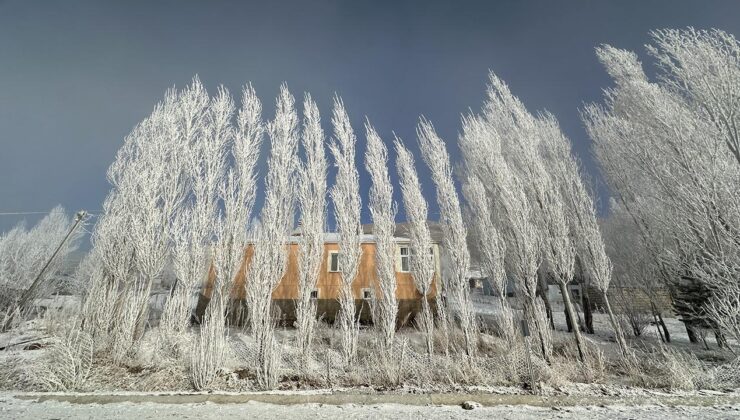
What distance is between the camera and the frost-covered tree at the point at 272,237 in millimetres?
7070

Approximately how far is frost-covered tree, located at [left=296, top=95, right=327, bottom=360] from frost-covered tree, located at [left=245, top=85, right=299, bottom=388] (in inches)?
16.5

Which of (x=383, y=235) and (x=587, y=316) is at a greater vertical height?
(x=383, y=235)

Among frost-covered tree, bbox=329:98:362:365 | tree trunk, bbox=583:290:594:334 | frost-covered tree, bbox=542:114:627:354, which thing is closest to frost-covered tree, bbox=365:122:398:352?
frost-covered tree, bbox=329:98:362:365

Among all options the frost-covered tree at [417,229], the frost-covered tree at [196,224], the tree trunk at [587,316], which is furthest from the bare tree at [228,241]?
the tree trunk at [587,316]

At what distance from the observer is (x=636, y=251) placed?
42.5 ft

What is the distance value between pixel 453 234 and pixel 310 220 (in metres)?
4.80

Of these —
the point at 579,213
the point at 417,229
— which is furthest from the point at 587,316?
the point at 417,229

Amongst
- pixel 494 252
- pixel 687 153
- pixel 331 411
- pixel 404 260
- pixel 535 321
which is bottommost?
pixel 331 411

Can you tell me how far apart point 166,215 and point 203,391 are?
19.3 feet

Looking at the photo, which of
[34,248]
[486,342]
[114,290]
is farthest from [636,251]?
[34,248]

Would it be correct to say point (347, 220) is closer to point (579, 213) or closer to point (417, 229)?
point (417, 229)

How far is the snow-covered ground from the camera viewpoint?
511 cm

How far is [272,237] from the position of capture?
336 inches

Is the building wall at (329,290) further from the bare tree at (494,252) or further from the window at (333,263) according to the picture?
the bare tree at (494,252)
